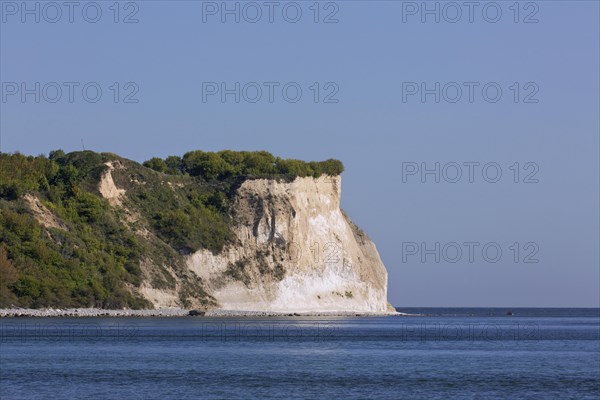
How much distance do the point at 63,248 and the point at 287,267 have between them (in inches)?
1114

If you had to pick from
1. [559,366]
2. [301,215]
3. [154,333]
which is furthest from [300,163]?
[559,366]

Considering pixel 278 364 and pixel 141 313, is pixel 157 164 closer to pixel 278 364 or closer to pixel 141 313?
pixel 141 313

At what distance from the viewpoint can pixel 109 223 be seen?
11662cm

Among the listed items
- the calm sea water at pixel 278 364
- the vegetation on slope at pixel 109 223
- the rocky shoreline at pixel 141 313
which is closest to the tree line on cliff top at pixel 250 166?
the vegetation on slope at pixel 109 223

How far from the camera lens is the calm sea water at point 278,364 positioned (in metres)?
42.2

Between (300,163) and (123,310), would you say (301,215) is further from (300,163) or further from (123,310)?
(123,310)

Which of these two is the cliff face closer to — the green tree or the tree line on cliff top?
the tree line on cliff top

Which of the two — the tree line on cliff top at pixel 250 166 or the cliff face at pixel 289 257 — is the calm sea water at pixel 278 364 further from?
the tree line on cliff top at pixel 250 166

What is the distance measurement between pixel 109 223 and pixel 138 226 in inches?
169

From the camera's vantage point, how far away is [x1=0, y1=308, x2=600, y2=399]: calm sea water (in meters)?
42.2

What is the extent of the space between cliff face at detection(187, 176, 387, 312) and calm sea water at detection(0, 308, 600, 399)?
3493cm

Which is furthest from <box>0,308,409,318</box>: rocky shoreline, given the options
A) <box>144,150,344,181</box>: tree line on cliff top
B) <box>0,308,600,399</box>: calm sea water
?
<box>144,150,344,181</box>: tree line on cliff top

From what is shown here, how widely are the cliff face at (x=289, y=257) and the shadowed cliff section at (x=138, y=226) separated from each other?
212 millimetres

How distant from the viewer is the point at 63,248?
351ft
